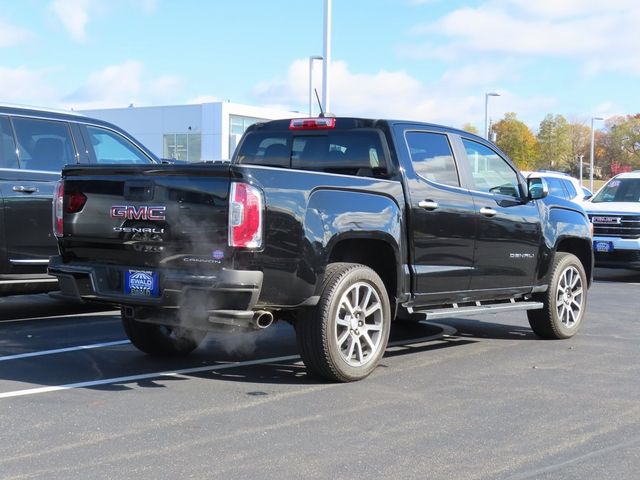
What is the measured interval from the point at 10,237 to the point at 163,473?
15.0 feet

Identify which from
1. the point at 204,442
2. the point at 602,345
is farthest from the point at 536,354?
the point at 204,442

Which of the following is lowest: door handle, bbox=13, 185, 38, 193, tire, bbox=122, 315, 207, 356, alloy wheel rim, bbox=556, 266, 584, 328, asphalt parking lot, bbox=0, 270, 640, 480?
asphalt parking lot, bbox=0, 270, 640, 480

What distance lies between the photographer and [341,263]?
5949 mm

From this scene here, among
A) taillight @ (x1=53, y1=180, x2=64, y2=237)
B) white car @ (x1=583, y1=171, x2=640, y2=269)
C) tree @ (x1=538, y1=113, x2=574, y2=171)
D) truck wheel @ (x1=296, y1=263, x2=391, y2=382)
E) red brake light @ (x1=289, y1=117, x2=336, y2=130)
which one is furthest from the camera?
tree @ (x1=538, y1=113, x2=574, y2=171)

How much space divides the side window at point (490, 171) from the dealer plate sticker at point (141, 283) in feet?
10.4

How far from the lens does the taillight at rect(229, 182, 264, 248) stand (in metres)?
5.16

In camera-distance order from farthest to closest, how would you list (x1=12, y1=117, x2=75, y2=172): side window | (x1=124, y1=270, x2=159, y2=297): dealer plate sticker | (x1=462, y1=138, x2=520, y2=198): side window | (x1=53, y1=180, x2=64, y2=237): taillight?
(x1=12, y1=117, x2=75, y2=172): side window → (x1=462, y1=138, x2=520, y2=198): side window → (x1=53, y1=180, x2=64, y2=237): taillight → (x1=124, y1=270, x2=159, y2=297): dealer plate sticker

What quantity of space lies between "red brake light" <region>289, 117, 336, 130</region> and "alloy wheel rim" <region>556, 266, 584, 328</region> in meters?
2.94

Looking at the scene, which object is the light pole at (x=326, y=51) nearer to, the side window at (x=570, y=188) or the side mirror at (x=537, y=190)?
the side window at (x=570, y=188)

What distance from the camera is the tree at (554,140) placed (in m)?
89.1

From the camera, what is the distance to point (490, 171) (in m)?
7.59

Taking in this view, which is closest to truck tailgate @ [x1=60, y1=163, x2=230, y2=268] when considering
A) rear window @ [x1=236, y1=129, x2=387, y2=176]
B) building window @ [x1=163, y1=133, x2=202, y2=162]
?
rear window @ [x1=236, y1=129, x2=387, y2=176]

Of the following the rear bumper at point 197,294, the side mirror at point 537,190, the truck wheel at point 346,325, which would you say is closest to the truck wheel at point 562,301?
the side mirror at point 537,190

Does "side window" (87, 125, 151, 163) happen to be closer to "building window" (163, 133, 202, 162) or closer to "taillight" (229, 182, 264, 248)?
"taillight" (229, 182, 264, 248)
